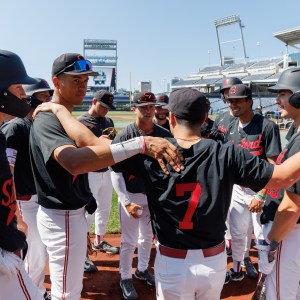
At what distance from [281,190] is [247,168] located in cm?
72

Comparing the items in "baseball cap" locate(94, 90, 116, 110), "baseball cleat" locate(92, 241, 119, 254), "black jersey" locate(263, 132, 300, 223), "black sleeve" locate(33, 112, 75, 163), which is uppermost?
Result: "baseball cap" locate(94, 90, 116, 110)

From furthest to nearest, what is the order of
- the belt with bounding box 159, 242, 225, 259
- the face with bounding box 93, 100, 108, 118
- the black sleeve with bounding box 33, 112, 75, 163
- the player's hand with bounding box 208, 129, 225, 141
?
the face with bounding box 93, 100, 108, 118
the player's hand with bounding box 208, 129, 225, 141
the black sleeve with bounding box 33, 112, 75, 163
the belt with bounding box 159, 242, 225, 259

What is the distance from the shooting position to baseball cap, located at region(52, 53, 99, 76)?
8.46 feet

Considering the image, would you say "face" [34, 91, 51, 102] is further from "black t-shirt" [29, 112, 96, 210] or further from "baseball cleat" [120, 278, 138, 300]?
"baseball cleat" [120, 278, 138, 300]

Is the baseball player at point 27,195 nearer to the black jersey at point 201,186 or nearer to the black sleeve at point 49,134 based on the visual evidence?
the black sleeve at point 49,134

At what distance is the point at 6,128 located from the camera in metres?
3.12

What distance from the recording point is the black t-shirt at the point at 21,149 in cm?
307

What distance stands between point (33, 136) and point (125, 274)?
2.02 meters

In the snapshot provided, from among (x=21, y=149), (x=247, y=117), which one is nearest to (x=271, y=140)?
(x=247, y=117)

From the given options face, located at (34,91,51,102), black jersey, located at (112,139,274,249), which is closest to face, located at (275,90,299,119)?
black jersey, located at (112,139,274,249)

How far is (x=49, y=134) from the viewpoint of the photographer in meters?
2.18

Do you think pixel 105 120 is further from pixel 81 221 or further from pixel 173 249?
pixel 173 249

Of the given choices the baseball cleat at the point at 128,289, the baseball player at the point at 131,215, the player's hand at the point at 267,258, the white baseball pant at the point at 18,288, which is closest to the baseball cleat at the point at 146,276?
the baseball player at the point at 131,215

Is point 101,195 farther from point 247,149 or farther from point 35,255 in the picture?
point 247,149
